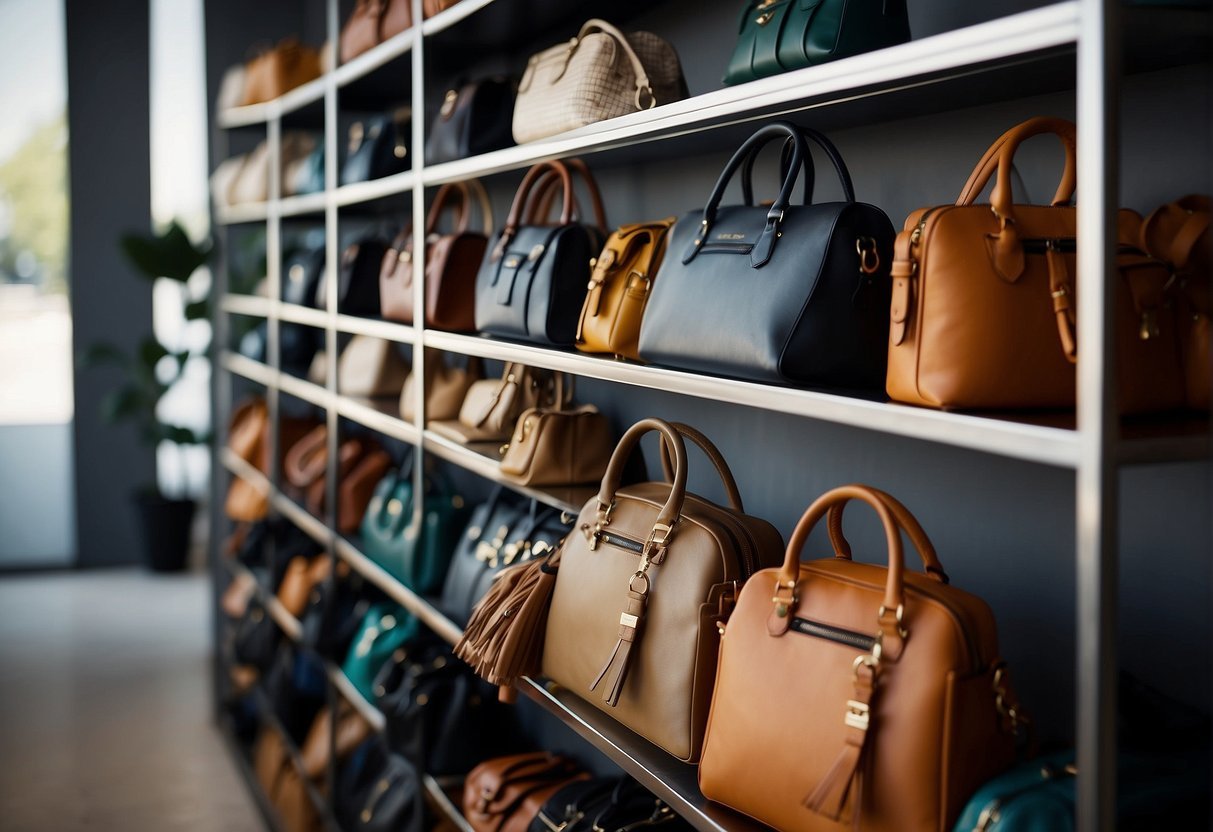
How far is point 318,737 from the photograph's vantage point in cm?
352

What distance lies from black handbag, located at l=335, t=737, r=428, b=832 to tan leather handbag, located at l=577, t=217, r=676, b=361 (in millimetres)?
1263

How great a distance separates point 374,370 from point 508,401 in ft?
2.96

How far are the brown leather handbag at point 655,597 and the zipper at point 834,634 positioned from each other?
0.22 m

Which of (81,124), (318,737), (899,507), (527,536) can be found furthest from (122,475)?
(899,507)

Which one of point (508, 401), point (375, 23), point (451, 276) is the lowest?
point (508, 401)

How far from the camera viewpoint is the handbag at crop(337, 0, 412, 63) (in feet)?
9.51

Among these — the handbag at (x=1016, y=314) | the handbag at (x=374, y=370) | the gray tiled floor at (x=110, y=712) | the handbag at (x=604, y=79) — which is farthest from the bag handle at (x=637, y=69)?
the gray tiled floor at (x=110, y=712)

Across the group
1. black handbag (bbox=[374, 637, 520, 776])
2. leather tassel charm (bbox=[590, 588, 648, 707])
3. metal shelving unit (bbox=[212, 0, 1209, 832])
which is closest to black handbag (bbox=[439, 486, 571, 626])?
metal shelving unit (bbox=[212, 0, 1209, 832])

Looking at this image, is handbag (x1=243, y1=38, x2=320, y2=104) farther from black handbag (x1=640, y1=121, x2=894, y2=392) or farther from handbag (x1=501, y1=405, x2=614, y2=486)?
black handbag (x1=640, y1=121, x2=894, y2=392)

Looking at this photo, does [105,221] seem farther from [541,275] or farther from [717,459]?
[717,459]

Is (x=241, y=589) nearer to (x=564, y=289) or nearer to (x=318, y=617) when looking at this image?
(x=318, y=617)

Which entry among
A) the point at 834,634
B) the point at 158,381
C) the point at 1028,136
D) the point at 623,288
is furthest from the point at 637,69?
the point at 158,381

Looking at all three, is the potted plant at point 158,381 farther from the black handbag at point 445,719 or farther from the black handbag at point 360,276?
the black handbag at point 445,719

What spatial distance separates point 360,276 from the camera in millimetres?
3260
